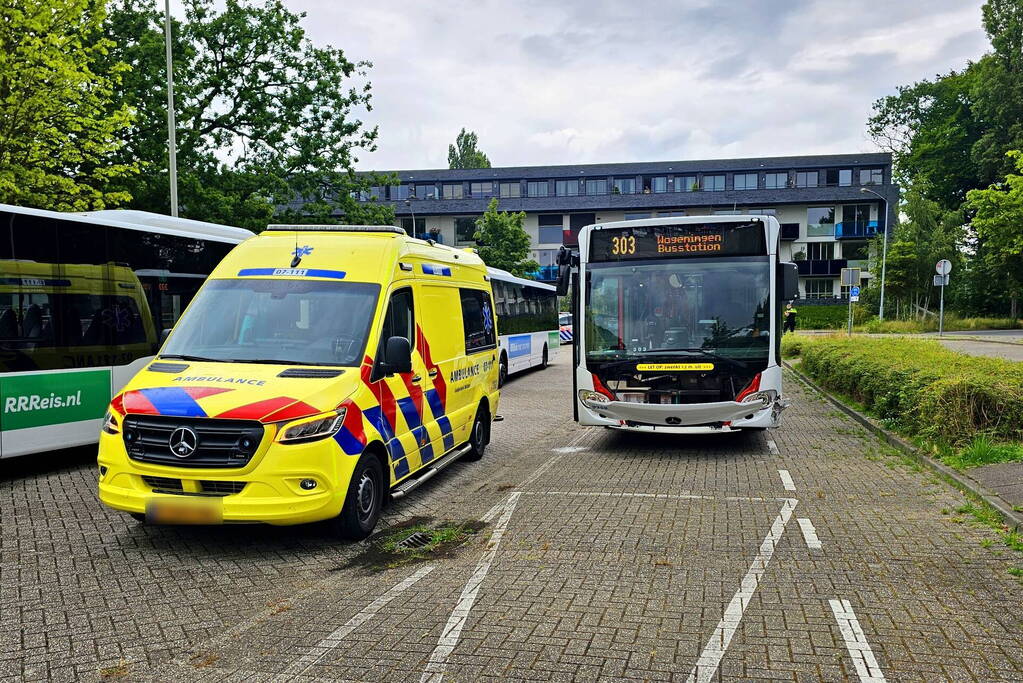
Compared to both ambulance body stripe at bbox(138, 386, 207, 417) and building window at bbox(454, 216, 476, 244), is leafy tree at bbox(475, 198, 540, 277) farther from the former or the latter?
ambulance body stripe at bbox(138, 386, 207, 417)

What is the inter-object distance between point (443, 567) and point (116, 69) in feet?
58.3

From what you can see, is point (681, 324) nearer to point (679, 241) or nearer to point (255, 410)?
point (679, 241)

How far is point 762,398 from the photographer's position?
10102mm

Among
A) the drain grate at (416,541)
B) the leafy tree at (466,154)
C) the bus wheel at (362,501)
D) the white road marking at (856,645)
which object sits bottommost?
the drain grate at (416,541)

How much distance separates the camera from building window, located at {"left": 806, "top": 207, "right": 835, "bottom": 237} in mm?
67125

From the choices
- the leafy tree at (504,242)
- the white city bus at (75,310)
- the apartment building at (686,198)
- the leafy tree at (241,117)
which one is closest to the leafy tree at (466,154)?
the apartment building at (686,198)

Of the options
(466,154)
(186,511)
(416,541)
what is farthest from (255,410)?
(466,154)

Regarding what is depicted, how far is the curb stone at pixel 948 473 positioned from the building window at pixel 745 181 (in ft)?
190

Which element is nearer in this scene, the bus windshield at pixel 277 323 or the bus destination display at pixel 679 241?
the bus windshield at pixel 277 323

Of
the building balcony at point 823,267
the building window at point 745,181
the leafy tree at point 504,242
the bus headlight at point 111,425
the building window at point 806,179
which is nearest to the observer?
the bus headlight at point 111,425

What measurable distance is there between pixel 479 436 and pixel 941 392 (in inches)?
217

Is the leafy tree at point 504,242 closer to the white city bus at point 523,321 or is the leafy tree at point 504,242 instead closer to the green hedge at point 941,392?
the white city bus at point 523,321

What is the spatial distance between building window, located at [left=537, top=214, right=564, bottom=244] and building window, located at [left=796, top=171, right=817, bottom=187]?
19877 millimetres

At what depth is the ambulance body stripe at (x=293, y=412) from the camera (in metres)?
5.80
